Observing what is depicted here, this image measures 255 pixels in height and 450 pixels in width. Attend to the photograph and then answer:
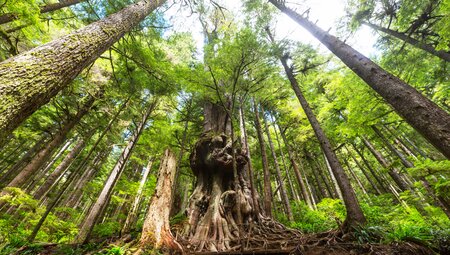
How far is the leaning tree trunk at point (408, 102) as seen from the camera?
3.08 m

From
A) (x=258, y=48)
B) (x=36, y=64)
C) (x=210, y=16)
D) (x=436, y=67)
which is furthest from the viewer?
(x=210, y=16)

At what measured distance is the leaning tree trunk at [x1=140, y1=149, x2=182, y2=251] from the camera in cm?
484

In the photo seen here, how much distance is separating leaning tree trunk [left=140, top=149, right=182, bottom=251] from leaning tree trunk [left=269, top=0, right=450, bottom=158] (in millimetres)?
5590

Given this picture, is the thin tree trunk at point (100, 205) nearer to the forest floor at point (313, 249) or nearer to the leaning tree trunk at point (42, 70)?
the forest floor at point (313, 249)

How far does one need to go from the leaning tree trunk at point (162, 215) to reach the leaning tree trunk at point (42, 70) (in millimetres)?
3851

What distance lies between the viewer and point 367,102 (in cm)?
880

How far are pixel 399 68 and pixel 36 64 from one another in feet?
38.5

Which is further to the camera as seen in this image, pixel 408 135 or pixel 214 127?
pixel 408 135

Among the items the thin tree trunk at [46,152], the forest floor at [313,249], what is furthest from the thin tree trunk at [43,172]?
the forest floor at [313,249]

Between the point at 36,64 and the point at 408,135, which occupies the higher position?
the point at 408,135

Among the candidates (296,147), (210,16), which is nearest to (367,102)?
(296,147)

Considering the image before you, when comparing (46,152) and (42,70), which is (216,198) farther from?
(46,152)

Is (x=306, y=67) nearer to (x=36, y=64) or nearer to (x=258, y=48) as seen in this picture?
(x=258, y=48)

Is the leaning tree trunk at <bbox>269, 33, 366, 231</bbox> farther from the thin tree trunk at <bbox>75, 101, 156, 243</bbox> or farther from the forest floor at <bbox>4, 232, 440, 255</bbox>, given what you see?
the thin tree trunk at <bbox>75, 101, 156, 243</bbox>
